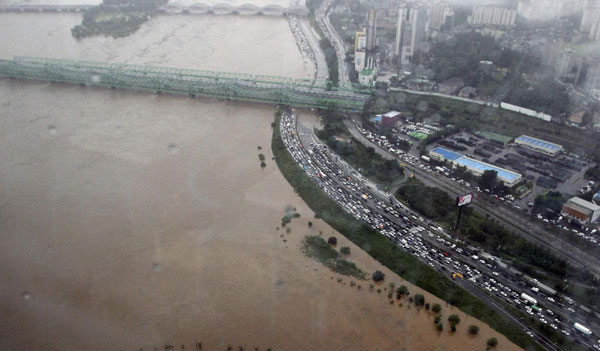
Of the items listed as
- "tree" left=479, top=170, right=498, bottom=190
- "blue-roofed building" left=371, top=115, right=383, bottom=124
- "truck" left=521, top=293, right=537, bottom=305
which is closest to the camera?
"truck" left=521, top=293, right=537, bottom=305

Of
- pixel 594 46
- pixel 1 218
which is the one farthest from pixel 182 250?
pixel 594 46

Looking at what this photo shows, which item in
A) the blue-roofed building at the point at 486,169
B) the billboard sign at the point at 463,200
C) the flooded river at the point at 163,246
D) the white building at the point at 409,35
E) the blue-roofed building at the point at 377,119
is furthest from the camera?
the white building at the point at 409,35

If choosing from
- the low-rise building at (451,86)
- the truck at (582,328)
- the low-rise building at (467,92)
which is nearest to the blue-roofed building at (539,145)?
the low-rise building at (467,92)

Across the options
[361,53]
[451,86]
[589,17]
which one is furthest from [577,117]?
[589,17]

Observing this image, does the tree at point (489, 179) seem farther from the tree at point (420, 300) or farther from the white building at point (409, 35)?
the white building at point (409, 35)

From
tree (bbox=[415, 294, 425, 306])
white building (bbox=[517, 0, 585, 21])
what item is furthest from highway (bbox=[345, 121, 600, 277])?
white building (bbox=[517, 0, 585, 21])

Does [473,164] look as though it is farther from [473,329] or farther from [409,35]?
[409,35]

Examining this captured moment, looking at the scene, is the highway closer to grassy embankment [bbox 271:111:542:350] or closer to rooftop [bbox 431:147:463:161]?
rooftop [bbox 431:147:463:161]
